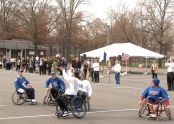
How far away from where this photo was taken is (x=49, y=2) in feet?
281

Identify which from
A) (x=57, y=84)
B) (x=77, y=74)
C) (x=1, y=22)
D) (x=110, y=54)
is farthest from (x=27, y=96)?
(x=1, y=22)

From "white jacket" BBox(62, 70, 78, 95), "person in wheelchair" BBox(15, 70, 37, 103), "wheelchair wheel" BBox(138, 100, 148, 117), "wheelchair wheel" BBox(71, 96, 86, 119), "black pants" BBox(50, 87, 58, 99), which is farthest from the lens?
"person in wheelchair" BBox(15, 70, 37, 103)

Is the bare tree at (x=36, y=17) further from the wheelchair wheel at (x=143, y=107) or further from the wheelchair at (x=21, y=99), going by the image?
the wheelchair wheel at (x=143, y=107)

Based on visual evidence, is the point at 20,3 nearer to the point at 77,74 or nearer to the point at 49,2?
the point at 49,2

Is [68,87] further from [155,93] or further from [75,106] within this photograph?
[155,93]

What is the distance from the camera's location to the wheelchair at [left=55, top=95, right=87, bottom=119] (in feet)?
44.6

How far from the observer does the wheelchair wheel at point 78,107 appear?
A: 1362 cm

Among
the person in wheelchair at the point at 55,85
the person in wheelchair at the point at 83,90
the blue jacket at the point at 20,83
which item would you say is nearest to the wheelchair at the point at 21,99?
the blue jacket at the point at 20,83

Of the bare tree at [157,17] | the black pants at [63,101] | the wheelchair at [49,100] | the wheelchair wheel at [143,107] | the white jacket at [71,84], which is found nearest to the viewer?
the black pants at [63,101]

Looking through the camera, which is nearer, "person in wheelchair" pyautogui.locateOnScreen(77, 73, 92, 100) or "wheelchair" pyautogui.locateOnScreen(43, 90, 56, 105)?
"person in wheelchair" pyautogui.locateOnScreen(77, 73, 92, 100)

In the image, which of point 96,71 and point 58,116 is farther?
point 96,71

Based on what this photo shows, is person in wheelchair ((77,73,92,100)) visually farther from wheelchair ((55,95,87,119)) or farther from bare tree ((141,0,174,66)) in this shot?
bare tree ((141,0,174,66))

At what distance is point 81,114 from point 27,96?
4261mm

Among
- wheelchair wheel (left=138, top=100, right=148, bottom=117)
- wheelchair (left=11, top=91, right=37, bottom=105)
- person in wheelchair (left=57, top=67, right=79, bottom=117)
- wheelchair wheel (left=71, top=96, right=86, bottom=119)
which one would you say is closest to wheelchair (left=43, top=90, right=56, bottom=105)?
wheelchair (left=11, top=91, right=37, bottom=105)
